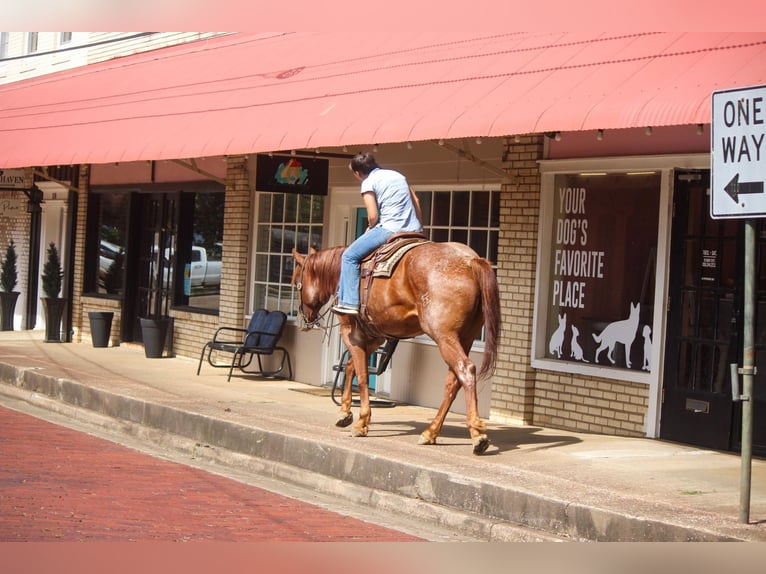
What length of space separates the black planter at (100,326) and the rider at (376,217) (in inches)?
395

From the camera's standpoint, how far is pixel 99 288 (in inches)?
812

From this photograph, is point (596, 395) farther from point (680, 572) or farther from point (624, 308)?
point (680, 572)

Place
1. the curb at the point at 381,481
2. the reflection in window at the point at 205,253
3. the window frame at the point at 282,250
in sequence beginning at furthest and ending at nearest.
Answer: the reflection in window at the point at 205,253, the window frame at the point at 282,250, the curb at the point at 381,481

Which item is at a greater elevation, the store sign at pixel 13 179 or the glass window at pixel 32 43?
the glass window at pixel 32 43

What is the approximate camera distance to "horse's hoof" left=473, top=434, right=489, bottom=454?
9.27 m

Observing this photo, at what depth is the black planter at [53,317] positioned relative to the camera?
66.2 ft

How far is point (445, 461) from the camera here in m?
8.97

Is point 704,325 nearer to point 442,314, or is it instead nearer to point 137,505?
point 442,314

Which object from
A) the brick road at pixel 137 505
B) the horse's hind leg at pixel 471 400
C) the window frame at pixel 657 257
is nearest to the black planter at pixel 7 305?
the brick road at pixel 137 505

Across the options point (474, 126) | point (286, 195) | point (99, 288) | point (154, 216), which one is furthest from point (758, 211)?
point (99, 288)

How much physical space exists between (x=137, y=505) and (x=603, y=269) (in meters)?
5.26

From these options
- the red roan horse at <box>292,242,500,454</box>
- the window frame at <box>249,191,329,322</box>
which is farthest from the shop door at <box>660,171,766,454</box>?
the window frame at <box>249,191,329,322</box>

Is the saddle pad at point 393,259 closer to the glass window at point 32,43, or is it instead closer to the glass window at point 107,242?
the glass window at point 107,242
